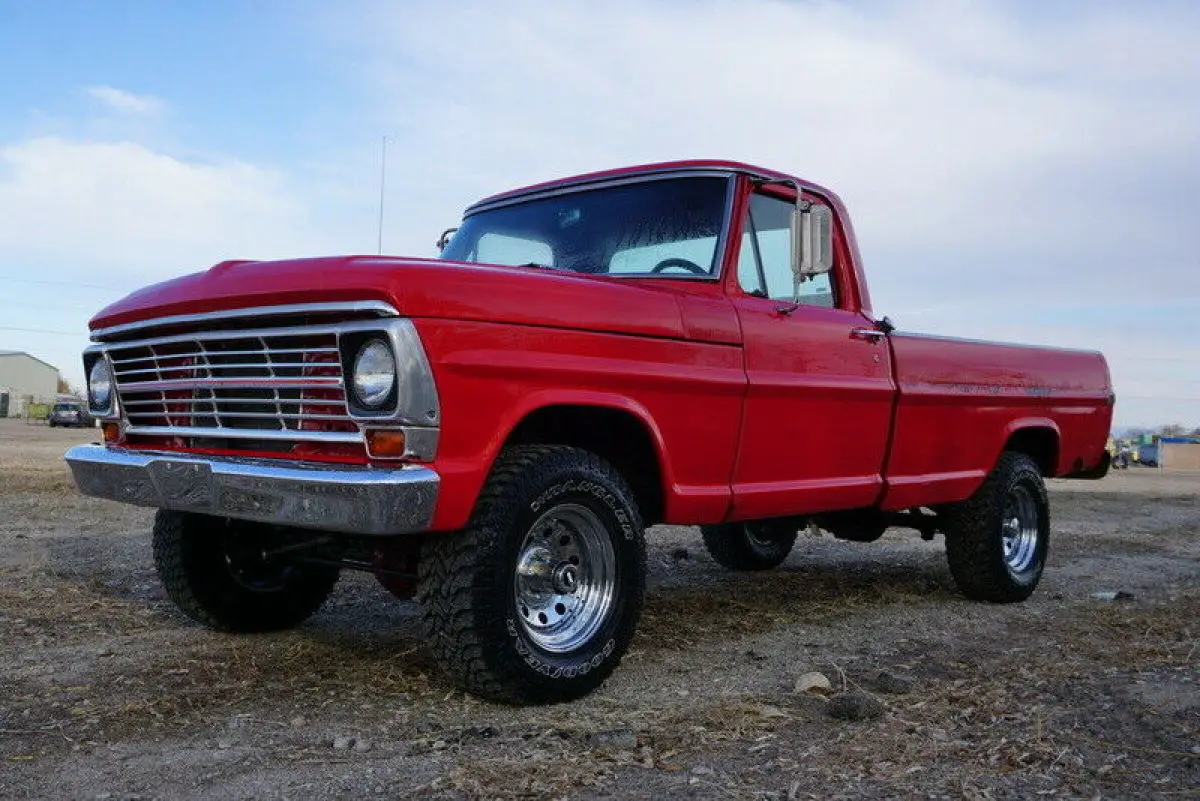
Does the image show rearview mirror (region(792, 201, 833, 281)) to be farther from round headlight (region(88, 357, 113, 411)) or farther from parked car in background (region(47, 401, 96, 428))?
parked car in background (region(47, 401, 96, 428))

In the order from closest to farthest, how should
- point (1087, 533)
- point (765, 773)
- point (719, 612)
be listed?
1. point (765, 773)
2. point (719, 612)
3. point (1087, 533)

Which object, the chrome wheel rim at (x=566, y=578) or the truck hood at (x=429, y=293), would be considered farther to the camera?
the chrome wheel rim at (x=566, y=578)

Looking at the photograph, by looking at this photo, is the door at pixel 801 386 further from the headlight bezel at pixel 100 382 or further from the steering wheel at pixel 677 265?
the headlight bezel at pixel 100 382

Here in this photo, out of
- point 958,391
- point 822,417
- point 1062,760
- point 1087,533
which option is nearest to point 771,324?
point 822,417

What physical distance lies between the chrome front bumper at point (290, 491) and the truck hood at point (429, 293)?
1.71 feet

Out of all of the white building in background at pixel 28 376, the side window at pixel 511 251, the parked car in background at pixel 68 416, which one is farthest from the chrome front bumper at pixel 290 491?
the white building in background at pixel 28 376

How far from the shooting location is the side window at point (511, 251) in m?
4.85

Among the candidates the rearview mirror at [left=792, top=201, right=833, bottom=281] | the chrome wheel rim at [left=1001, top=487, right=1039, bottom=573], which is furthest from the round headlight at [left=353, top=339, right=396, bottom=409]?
the chrome wheel rim at [left=1001, top=487, right=1039, bottom=573]

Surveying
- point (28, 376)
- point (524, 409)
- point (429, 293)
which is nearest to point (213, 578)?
point (524, 409)

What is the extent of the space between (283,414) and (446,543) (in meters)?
0.69

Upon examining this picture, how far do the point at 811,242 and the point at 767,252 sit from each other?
28cm

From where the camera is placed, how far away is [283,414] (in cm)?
348

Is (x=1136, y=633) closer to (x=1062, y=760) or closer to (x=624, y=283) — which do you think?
(x=1062, y=760)

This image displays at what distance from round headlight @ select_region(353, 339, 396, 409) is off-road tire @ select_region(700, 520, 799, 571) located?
3884 millimetres
